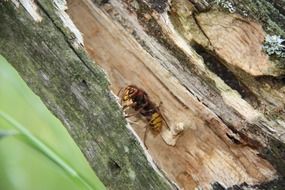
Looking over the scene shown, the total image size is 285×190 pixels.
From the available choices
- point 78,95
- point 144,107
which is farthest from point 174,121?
point 78,95

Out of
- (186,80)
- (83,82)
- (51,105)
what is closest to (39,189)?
(51,105)

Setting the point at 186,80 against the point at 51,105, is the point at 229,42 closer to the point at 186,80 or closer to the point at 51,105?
the point at 186,80

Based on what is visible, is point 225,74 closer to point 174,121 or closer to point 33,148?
point 174,121

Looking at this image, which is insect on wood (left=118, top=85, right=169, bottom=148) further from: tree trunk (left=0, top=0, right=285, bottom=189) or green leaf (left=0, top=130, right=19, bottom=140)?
green leaf (left=0, top=130, right=19, bottom=140)

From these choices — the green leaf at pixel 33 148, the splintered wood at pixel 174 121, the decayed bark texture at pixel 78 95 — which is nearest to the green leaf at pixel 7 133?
the green leaf at pixel 33 148

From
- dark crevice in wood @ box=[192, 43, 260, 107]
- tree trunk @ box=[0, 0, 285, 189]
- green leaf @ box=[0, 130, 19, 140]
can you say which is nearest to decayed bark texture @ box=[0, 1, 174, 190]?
tree trunk @ box=[0, 0, 285, 189]

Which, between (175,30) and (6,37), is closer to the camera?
(175,30)

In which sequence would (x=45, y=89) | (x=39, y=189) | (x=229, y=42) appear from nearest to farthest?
(x=229, y=42), (x=45, y=89), (x=39, y=189)
